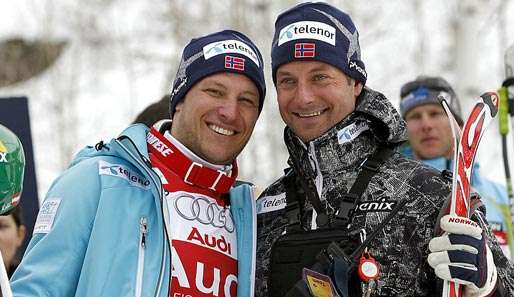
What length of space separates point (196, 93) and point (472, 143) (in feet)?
3.96

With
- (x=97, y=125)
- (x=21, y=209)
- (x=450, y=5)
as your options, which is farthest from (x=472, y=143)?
(x=97, y=125)

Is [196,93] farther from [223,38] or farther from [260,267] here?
[260,267]

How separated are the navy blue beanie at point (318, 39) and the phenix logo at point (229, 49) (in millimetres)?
193

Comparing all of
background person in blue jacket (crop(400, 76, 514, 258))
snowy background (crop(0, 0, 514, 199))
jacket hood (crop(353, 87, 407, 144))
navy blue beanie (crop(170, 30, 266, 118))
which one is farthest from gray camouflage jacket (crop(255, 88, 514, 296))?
snowy background (crop(0, 0, 514, 199))

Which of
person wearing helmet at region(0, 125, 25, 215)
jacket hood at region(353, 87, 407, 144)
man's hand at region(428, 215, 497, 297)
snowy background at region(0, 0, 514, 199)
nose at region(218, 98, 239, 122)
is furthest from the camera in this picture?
snowy background at region(0, 0, 514, 199)

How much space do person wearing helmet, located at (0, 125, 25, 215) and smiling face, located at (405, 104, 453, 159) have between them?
317cm

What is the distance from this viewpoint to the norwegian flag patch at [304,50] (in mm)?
3836

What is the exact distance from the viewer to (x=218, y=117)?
13.3 feet

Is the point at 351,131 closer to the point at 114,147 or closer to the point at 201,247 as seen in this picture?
the point at 201,247

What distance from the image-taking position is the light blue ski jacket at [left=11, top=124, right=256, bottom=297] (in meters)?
3.56

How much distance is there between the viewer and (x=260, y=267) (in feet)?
12.9

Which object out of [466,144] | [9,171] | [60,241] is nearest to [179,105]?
[60,241]

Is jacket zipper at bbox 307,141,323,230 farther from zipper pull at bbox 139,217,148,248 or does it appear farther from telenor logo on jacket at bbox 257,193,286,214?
zipper pull at bbox 139,217,148,248

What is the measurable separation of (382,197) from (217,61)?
3.15 ft
